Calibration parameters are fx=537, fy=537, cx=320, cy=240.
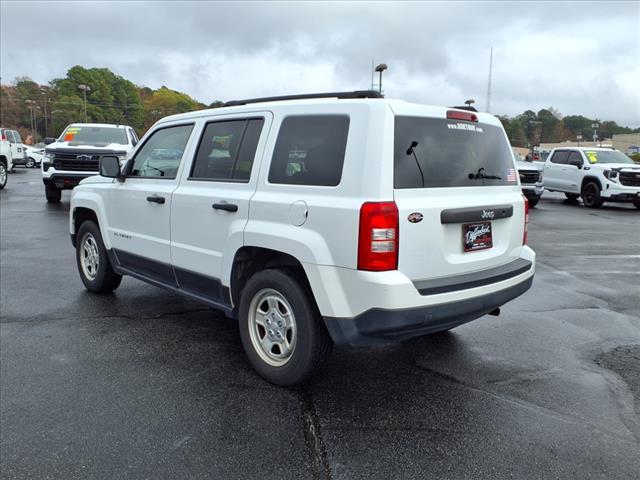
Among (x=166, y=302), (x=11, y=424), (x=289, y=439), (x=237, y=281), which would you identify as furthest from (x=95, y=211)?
(x=289, y=439)

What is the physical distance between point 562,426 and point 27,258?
7.34m

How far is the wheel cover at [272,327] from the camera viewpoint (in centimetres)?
358

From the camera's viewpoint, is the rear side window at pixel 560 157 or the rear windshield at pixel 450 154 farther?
the rear side window at pixel 560 157

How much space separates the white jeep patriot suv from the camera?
10.2 feet

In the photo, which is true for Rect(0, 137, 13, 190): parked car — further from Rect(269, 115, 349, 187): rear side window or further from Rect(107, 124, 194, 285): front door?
Rect(269, 115, 349, 187): rear side window

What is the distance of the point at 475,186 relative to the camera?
3.70 metres

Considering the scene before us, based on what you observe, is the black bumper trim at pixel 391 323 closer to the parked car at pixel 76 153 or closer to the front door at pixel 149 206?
the front door at pixel 149 206

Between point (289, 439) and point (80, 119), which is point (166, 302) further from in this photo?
point (80, 119)

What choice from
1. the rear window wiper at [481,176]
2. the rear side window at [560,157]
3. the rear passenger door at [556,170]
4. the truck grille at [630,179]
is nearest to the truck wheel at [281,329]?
the rear window wiper at [481,176]

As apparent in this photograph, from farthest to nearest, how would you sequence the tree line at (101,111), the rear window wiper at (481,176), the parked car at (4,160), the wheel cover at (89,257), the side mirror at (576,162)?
the tree line at (101,111) < the side mirror at (576,162) < the parked car at (4,160) < the wheel cover at (89,257) < the rear window wiper at (481,176)

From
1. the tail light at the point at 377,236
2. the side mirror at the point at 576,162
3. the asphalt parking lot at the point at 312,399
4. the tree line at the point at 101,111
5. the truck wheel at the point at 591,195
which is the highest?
the tree line at the point at 101,111

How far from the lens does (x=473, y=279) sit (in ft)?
11.5

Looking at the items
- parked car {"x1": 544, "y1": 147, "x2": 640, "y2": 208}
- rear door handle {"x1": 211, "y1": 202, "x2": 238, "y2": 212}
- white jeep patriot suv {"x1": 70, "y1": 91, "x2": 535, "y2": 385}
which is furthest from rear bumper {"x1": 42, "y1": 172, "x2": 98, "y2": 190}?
parked car {"x1": 544, "y1": 147, "x2": 640, "y2": 208}

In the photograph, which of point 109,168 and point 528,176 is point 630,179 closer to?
point 528,176
